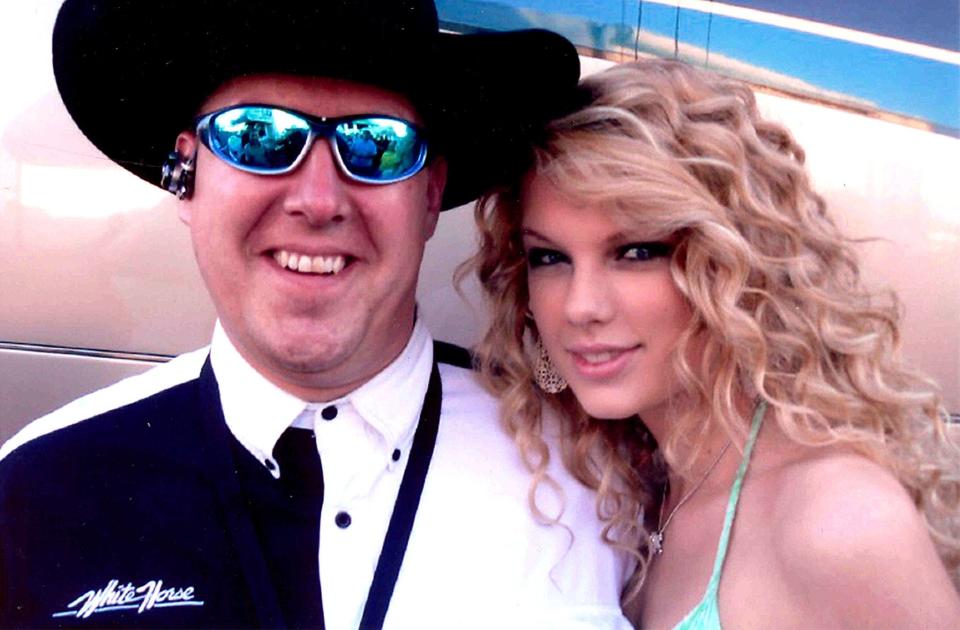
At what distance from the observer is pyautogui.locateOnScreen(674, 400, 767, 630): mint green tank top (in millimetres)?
1797

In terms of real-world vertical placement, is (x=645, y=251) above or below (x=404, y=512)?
above

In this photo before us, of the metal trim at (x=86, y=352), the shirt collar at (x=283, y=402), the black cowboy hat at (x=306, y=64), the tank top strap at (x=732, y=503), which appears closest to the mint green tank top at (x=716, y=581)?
the tank top strap at (x=732, y=503)

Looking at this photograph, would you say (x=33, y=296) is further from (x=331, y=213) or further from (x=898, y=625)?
(x=898, y=625)

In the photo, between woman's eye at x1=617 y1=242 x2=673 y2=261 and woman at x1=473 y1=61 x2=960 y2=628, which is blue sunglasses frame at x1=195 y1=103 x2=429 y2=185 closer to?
woman at x1=473 y1=61 x2=960 y2=628

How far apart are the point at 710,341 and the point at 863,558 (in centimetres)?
53

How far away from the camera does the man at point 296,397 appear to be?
1774 mm

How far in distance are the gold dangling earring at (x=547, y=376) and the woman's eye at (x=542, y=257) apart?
0.22 m

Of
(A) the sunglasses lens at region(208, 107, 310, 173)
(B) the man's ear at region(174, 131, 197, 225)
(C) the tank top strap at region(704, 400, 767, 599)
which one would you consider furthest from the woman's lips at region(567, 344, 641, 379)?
(B) the man's ear at region(174, 131, 197, 225)

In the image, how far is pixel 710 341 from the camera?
6.49 ft

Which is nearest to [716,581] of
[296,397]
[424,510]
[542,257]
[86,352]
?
[424,510]

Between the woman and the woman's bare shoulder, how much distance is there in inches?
0.5

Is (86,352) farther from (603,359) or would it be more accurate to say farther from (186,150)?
(603,359)

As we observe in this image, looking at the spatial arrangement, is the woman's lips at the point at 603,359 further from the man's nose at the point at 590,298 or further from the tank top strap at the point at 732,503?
the tank top strap at the point at 732,503

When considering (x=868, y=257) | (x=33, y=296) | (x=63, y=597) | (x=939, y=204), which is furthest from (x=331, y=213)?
(x=939, y=204)
